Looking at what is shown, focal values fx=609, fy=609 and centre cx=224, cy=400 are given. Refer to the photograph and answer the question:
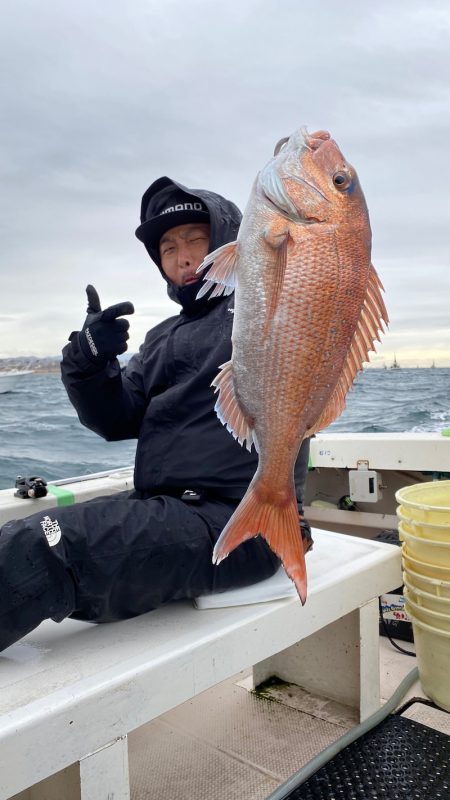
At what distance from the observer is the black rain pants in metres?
1.73

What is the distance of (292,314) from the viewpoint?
1608 millimetres

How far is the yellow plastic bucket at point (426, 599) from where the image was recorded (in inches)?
101

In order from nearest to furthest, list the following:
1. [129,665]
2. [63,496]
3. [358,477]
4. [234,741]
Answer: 1. [129,665]
2. [234,741]
3. [63,496]
4. [358,477]

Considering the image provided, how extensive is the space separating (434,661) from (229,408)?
5.55 ft

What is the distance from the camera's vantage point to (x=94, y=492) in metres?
3.57

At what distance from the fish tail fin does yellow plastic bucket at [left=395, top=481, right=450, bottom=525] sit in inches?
42.3

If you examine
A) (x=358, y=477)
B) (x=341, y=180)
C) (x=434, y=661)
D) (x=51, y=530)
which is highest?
(x=341, y=180)

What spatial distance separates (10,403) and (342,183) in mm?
19628

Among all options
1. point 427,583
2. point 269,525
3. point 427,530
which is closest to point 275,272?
point 269,525

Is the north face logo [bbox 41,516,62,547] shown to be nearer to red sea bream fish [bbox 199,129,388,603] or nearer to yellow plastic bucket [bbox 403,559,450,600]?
red sea bream fish [bbox 199,129,388,603]

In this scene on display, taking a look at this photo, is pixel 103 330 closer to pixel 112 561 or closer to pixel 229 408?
pixel 229 408

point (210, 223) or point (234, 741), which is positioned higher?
point (210, 223)

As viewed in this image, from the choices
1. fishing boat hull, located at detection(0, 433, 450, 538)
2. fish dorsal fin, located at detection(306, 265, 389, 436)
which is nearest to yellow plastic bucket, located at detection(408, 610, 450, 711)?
fish dorsal fin, located at detection(306, 265, 389, 436)

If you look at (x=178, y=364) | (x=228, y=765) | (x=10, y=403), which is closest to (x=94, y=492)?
(x=178, y=364)
